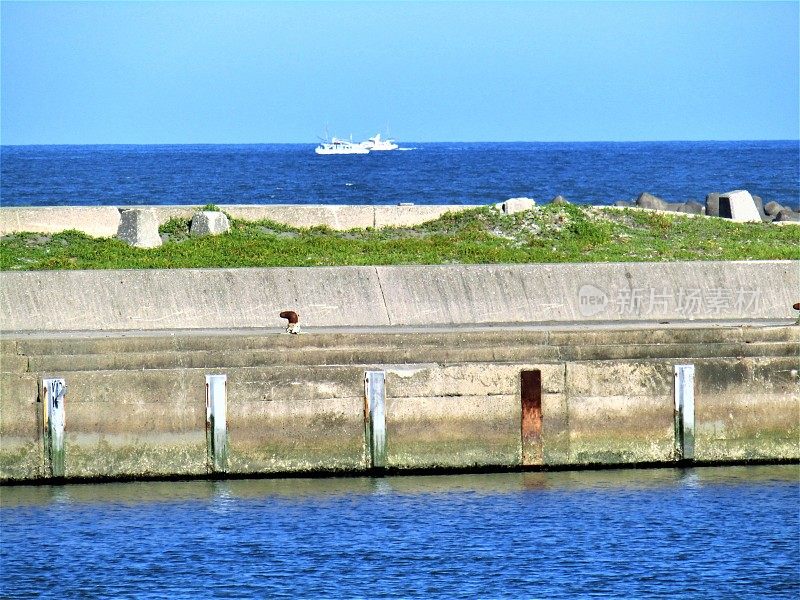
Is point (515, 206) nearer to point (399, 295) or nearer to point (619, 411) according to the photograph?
point (399, 295)

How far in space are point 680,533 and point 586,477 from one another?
214cm

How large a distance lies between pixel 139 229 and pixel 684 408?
38.9ft

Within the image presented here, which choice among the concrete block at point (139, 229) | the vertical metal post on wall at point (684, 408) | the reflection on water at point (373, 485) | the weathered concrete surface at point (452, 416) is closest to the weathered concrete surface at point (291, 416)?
the reflection on water at point (373, 485)

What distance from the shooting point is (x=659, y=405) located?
20734 millimetres

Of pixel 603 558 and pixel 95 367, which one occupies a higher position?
pixel 95 367

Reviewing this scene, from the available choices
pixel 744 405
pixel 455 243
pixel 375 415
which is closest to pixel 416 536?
pixel 375 415

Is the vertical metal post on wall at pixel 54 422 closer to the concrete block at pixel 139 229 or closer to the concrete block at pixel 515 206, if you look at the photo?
the concrete block at pixel 139 229

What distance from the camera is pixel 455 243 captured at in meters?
28.8

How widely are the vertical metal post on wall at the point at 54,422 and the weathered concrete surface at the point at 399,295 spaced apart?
2.96 metres

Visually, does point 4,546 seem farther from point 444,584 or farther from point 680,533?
point 680,533

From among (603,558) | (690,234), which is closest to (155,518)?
(603,558)

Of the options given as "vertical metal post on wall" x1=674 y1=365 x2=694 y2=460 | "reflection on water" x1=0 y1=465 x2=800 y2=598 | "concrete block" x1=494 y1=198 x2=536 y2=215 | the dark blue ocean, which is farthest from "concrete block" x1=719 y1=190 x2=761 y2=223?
the dark blue ocean

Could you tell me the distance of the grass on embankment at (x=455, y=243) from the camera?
2672 cm

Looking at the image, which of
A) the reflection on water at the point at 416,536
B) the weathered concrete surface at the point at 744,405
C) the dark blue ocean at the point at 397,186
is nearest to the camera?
the reflection on water at the point at 416,536
